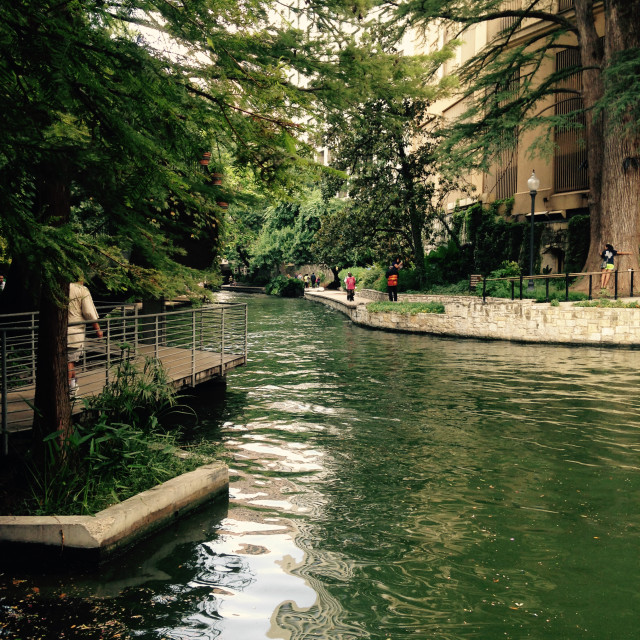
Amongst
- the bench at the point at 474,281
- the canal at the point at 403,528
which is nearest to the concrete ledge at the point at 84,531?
the canal at the point at 403,528

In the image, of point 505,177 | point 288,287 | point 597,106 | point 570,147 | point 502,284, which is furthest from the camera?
point 288,287

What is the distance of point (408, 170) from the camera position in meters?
31.8

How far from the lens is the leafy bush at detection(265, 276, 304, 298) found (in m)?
57.8

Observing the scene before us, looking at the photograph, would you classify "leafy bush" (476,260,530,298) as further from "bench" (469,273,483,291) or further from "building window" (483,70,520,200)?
"building window" (483,70,520,200)

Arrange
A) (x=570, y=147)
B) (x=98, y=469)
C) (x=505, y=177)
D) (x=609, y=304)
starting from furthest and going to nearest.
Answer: (x=505, y=177)
(x=570, y=147)
(x=609, y=304)
(x=98, y=469)

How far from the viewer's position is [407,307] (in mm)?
26688

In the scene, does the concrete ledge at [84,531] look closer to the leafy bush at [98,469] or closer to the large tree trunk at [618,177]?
the leafy bush at [98,469]

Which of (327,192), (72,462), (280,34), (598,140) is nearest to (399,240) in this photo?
(327,192)

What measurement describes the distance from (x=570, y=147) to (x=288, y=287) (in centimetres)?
3125

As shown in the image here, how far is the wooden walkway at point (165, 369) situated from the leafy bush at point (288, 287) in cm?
4324

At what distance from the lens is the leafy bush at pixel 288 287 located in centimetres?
5778

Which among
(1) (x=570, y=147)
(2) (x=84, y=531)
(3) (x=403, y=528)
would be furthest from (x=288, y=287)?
(2) (x=84, y=531)

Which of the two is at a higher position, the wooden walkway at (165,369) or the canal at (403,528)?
the wooden walkway at (165,369)

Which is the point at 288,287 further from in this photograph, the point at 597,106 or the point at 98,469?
the point at 98,469
